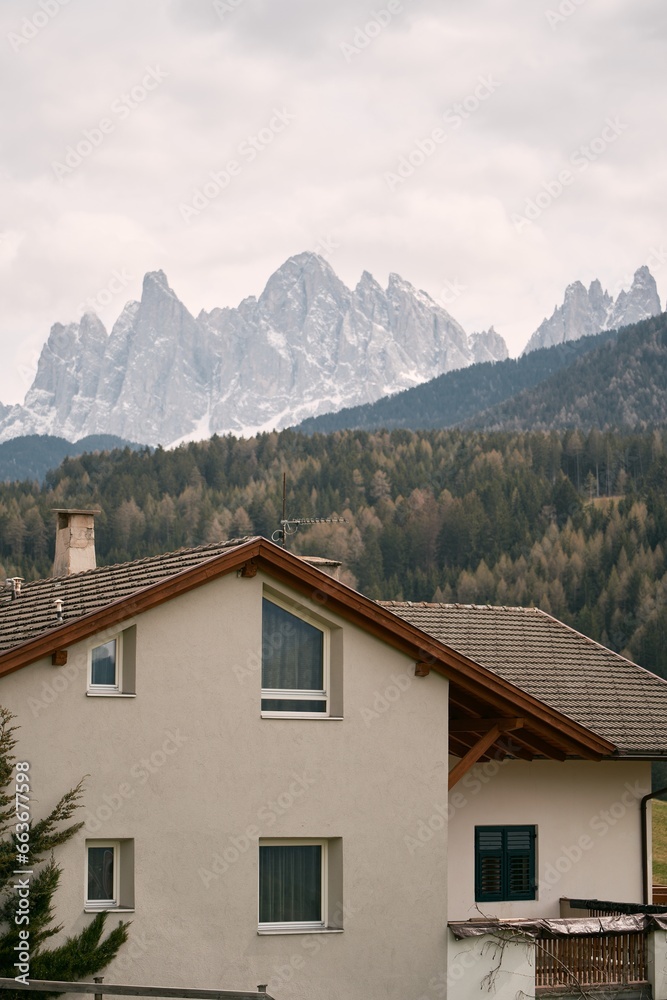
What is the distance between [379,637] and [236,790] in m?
2.57

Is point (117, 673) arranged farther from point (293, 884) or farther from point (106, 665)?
point (293, 884)

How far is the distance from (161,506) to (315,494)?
1824 centimetres

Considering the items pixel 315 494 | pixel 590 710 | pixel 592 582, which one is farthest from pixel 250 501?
pixel 590 710

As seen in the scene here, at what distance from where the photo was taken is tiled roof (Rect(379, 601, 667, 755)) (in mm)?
21875

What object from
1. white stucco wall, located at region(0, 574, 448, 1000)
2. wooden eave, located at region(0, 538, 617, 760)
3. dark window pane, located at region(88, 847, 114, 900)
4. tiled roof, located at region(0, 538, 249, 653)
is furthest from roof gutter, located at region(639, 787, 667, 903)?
dark window pane, located at region(88, 847, 114, 900)

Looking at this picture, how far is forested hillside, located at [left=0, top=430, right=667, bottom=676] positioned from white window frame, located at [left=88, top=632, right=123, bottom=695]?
364ft

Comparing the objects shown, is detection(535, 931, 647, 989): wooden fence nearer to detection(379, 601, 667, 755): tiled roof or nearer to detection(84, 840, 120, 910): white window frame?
detection(379, 601, 667, 755): tiled roof

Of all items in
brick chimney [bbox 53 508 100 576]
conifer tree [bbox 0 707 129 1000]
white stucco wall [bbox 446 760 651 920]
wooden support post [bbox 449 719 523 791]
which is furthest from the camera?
brick chimney [bbox 53 508 100 576]

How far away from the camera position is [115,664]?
16.6 meters

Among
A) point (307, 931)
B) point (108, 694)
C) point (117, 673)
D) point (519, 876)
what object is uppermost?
point (117, 673)

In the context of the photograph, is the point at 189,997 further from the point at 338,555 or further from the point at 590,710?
the point at 338,555

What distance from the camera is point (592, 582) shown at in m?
139

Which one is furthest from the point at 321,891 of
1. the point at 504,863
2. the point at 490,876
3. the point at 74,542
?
the point at 74,542

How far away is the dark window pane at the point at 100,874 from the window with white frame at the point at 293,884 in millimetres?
1814
